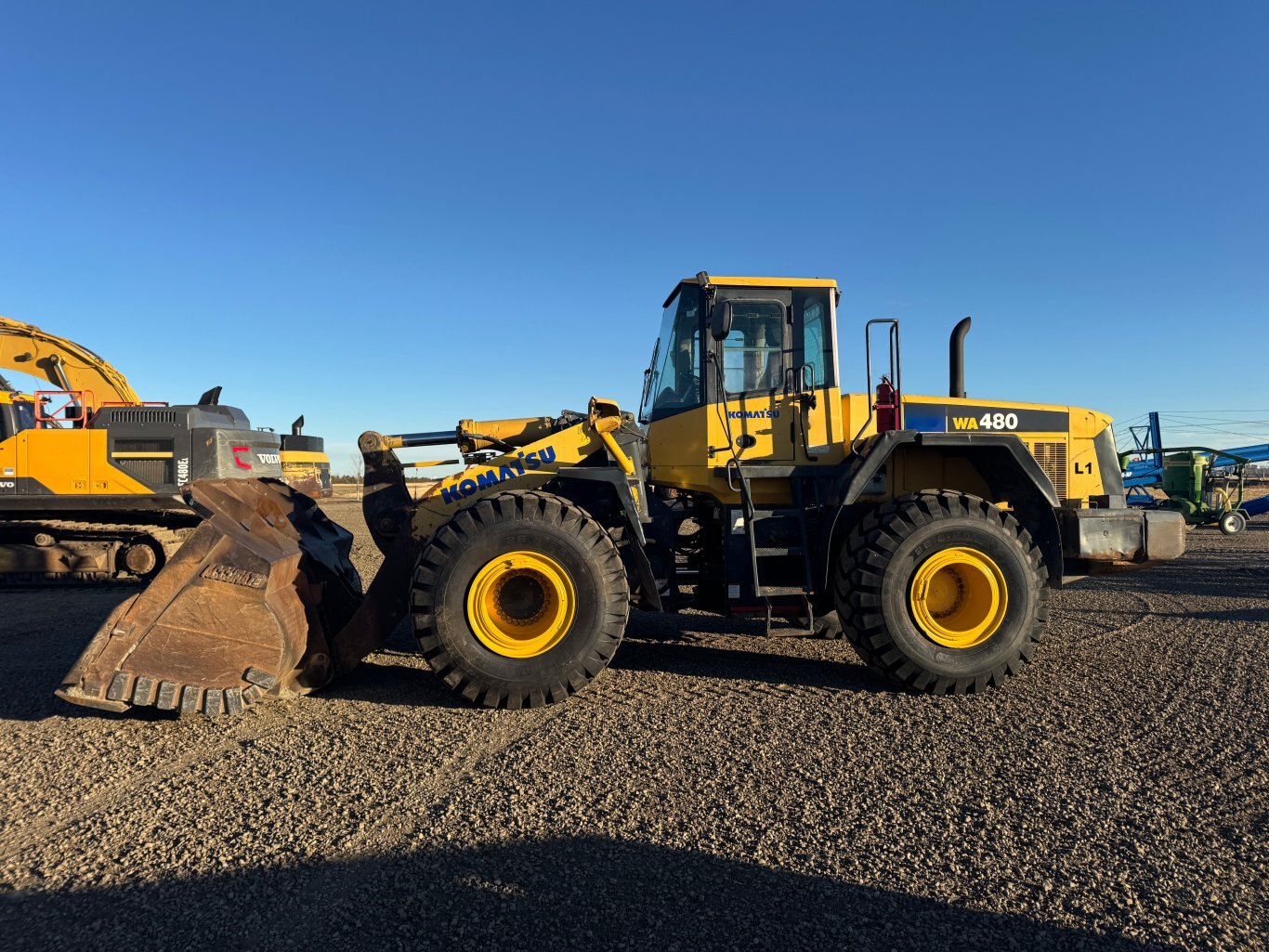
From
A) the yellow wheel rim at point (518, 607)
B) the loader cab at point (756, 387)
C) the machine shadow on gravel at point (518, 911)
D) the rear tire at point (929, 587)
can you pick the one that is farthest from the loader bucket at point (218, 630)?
the rear tire at point (929, 587)

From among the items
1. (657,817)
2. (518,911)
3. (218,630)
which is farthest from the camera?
(218,630)

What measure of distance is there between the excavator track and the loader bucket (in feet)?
19.2

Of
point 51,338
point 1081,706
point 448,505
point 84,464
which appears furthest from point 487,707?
point 51,338

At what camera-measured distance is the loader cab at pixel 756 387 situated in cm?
567

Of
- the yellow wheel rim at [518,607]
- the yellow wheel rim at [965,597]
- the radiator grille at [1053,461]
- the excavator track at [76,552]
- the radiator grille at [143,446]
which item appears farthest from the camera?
the excavator track at [76,552]

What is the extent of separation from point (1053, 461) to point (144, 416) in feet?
33.0

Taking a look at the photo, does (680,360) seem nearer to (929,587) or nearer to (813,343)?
(813,343)

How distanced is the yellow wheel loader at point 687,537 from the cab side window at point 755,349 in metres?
0.02

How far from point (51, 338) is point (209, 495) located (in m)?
8.12

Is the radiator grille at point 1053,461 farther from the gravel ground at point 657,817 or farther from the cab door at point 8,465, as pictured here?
the cab door at point 8,465

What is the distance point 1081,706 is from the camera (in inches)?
184

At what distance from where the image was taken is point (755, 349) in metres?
5.76

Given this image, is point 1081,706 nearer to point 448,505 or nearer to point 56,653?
point 448,505

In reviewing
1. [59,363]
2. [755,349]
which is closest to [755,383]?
[755,349]
